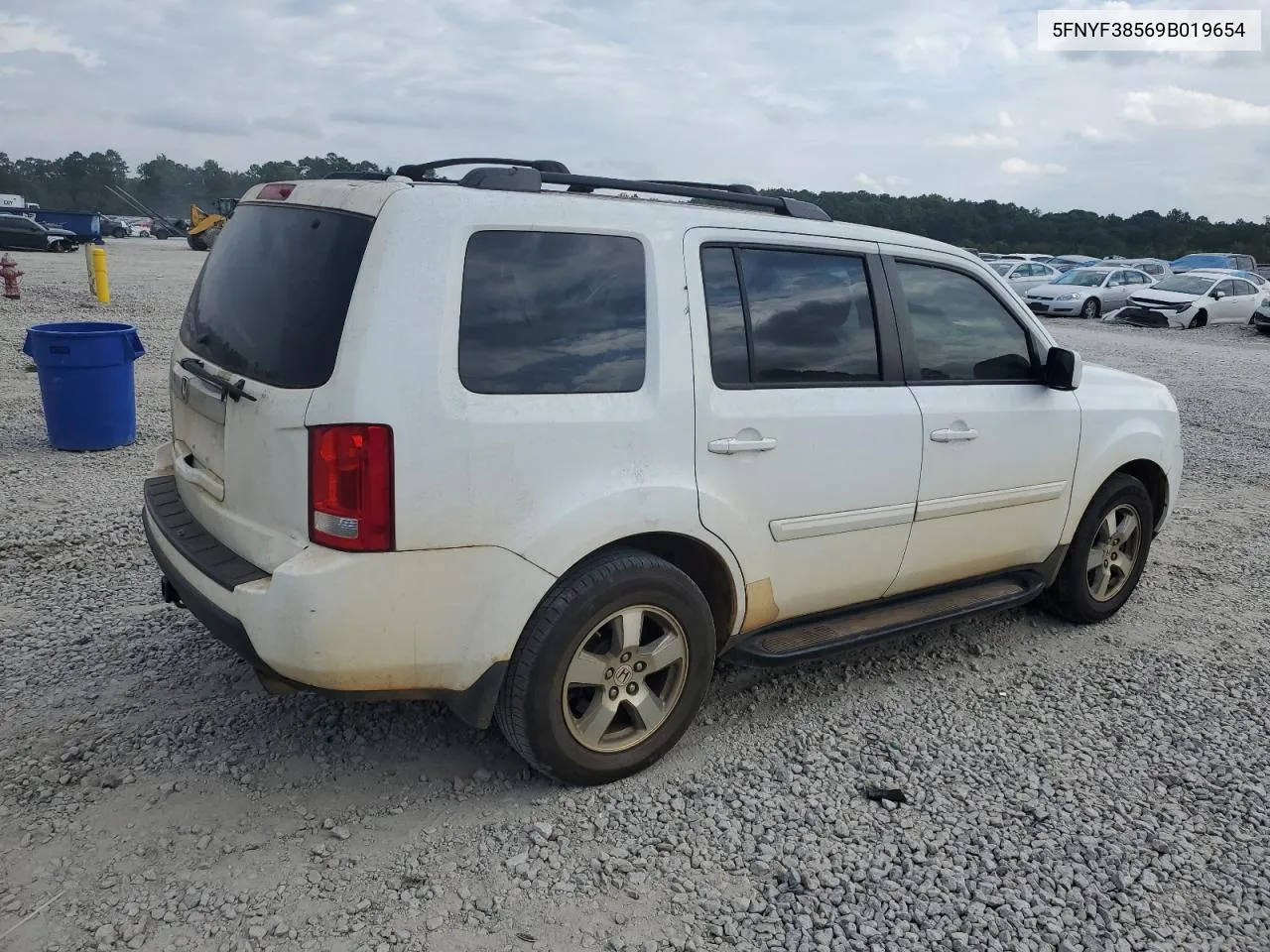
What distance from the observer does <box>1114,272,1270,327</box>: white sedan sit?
958 inches

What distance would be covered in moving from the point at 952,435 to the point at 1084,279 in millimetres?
26640

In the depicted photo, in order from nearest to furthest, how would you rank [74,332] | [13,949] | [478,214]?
[13,949], [478,214], [74,332]

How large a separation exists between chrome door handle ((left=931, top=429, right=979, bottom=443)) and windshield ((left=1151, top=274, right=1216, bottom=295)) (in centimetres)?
2479

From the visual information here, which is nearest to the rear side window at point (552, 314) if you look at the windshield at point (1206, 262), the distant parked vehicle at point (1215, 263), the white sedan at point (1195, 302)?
the white sedan at point (1195, 302)

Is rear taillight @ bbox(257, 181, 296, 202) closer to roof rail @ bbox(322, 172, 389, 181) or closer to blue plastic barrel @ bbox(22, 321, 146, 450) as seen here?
roof rail @ bbox(322, 172, 389, 181)

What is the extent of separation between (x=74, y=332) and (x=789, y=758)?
19.8 feet

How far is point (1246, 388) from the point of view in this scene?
14211 millimetres

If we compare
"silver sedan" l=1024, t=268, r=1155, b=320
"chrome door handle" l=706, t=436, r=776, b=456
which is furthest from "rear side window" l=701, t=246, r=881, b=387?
"silver sedan" l=1024, t=268, r=1155, b=320

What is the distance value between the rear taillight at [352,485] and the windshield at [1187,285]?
26942 millimetres

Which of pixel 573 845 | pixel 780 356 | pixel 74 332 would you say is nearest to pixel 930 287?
pixel 780 356

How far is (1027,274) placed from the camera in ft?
99.1

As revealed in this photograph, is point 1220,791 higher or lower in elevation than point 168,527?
lower

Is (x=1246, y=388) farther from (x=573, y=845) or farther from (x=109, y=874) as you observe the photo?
(x=109, y=874)

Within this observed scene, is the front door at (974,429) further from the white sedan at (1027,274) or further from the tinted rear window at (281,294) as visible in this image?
the white sedan at (1027,274)
